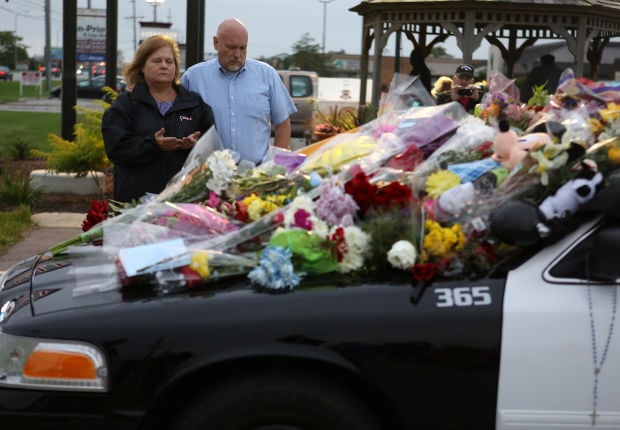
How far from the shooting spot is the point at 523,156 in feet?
10.8

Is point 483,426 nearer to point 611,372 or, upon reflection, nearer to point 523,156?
point 611,372

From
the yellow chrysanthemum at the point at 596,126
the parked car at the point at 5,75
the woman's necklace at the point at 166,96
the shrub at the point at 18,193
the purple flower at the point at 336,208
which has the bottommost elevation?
the shrub at the point at 18,193

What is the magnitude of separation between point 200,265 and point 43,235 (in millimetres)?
5978

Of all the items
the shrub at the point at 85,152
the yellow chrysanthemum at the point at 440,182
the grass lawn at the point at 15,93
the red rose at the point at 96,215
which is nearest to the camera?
the yellow chrysanthemum at the point at 440,182

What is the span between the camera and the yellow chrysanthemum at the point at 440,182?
3.27 metres

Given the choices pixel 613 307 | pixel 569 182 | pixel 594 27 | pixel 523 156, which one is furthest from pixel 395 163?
pixel 594 27

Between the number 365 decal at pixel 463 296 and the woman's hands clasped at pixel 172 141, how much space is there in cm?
247

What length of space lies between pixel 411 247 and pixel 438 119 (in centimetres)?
110

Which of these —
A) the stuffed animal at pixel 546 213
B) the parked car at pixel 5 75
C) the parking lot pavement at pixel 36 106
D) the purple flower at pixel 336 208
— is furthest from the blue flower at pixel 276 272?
the parked car at pixel 5 75

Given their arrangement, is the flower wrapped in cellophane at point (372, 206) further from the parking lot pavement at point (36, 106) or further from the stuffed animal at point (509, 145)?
the parking lot pavement at point (36, 106)

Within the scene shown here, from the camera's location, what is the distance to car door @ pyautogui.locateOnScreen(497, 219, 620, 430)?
287 centimetres

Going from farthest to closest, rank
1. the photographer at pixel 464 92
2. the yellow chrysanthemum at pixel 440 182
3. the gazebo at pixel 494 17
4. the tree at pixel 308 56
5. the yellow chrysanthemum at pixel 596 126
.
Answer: the tree at pixel 308 56
the gazebo at pixel 494 17
the photographer at pixel 464 92
the yellow chrysanthemum at pixel 596 126
the yellow chrysanthemum at pixel 440 182

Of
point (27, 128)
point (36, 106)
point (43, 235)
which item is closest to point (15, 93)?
point (36, 106)

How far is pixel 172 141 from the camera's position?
4984mm
